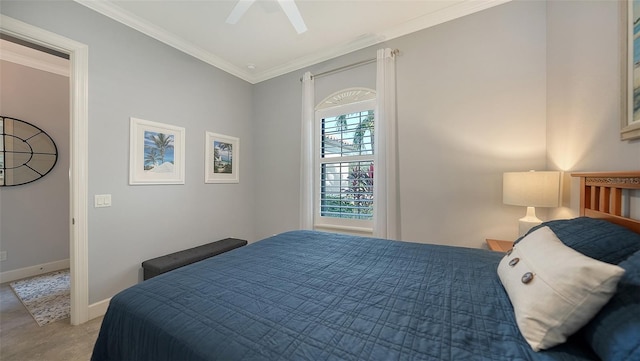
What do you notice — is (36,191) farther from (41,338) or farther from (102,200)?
(41,338)

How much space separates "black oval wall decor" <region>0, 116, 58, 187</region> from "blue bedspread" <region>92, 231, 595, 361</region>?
344cm

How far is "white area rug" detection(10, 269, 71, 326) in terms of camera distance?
2104mm

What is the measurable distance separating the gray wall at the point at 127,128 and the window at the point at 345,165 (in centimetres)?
143

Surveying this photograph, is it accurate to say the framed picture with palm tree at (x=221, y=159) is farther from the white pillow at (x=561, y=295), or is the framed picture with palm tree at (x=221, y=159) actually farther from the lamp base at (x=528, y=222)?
the lamp base at (x=528, y=222)

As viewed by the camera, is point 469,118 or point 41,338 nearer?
point 41,338

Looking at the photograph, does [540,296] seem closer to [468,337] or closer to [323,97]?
[468,337]

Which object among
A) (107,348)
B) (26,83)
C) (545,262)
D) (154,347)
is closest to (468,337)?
(545,262)

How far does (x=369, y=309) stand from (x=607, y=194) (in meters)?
1.55

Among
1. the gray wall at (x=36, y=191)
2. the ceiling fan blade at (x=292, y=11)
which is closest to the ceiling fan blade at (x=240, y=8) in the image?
the ceiling fan blade at (x=292, y=11)

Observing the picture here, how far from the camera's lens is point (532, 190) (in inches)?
66.4

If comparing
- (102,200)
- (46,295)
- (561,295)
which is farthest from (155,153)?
(561,295)

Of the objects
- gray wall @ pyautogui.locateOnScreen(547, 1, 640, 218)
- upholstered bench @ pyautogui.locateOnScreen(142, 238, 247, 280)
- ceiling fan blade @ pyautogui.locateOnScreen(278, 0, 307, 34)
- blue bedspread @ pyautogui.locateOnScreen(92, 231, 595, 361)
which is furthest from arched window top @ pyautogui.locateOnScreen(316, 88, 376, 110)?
upholstered bench @ pyautogui.locateOnScreen(142, 238, 247, 280)

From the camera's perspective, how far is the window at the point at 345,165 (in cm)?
282

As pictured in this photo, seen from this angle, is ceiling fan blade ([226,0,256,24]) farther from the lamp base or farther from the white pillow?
the lamp base
